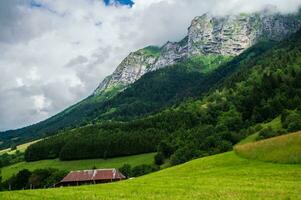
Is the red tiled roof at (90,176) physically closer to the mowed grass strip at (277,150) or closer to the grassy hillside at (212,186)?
the grassy hillside at (212,186)

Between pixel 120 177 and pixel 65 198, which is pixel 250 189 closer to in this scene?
pixel 65 198

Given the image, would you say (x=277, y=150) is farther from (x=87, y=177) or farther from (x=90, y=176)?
(x=87, y=177)

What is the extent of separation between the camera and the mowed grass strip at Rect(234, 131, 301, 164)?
71125 millimetres

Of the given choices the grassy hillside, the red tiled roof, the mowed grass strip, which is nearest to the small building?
the red tiled roof

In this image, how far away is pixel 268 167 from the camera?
6869 centimetres

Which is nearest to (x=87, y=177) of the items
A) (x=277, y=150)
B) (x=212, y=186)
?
(x=277, y=150)

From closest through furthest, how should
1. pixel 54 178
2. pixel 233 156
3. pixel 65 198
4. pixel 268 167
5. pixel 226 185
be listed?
pixel 65 198 < pixel 226 185 < pixel 268 167 < pixel 233 156 < pixel 54 178

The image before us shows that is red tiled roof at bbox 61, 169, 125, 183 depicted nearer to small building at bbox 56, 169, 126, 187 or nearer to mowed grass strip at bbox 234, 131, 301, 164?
small building at bbox 56, 169, 126, 187

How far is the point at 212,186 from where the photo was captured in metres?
50.1

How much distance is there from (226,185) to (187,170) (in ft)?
92.3

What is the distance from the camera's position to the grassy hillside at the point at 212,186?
40094 millimetres

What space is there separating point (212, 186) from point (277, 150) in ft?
100

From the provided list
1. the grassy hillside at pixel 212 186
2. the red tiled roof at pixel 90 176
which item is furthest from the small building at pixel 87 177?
the grassy hillside at pixel 212 186

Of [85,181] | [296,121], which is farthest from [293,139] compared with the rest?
[296,121]
